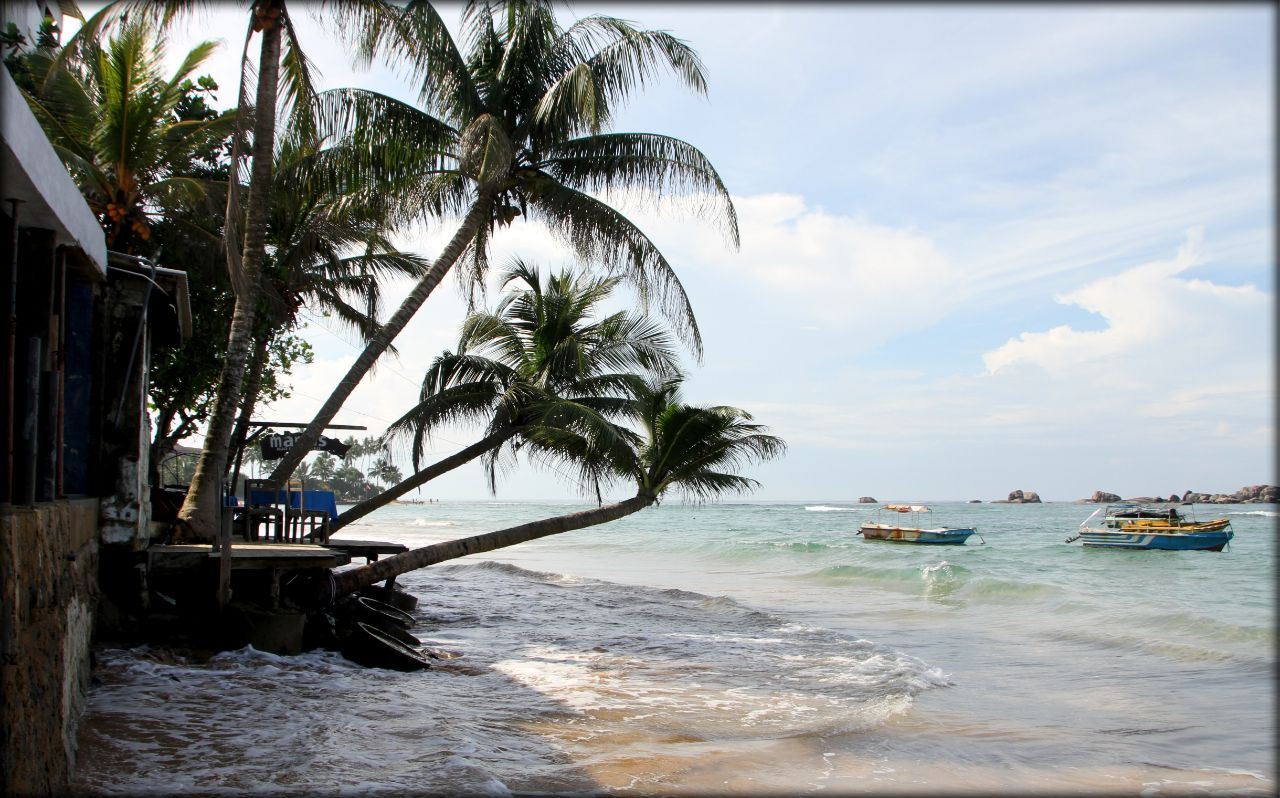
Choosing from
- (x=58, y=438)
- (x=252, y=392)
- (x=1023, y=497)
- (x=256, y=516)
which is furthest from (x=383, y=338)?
(x=1023, y=497)

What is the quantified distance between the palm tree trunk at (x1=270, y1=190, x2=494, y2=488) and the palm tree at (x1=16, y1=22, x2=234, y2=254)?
312 centimetres

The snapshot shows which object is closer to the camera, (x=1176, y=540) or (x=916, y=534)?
(x=1176, y=540)

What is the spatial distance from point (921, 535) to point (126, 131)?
3589 cm

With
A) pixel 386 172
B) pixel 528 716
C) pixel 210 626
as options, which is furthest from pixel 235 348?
pixel 528 716

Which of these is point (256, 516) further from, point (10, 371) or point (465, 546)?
point (10, 371)

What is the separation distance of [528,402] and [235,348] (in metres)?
5.76

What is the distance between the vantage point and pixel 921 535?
40875mm

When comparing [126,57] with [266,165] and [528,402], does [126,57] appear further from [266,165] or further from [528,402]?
[528,402]

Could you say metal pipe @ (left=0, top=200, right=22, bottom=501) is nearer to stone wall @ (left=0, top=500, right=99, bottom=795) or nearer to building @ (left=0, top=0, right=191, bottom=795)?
building @ (left=0, top=0, right=191, bottom=795)

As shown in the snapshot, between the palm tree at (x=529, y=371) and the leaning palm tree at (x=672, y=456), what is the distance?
1612 mm

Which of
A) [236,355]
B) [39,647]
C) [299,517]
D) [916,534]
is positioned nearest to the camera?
[39,647]

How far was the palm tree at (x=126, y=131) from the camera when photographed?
11719mm

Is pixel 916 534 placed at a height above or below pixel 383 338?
below

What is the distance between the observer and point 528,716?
8.68m
